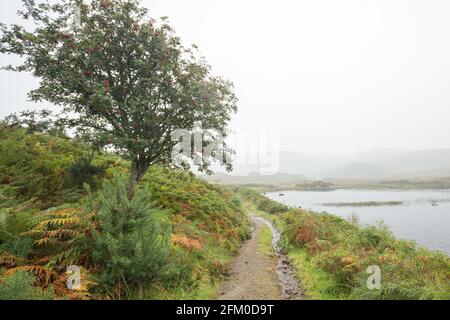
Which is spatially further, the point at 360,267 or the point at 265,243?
the point at 265,243

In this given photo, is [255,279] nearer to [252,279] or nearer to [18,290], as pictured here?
[252,279]

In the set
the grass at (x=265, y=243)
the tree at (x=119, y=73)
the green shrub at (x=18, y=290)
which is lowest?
the grass at (x=265, y=243)

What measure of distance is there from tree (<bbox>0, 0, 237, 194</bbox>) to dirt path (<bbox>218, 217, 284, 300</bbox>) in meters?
5.47

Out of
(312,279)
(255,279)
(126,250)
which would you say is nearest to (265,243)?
(312,279)

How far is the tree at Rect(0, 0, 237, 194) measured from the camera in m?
10.1

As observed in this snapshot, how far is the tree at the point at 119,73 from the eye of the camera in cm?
1013

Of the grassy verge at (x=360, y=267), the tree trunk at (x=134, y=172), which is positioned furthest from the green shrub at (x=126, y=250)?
the grassy verge at (x=360, y=267)

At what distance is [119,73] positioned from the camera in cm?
1130

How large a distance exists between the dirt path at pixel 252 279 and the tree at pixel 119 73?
547cm

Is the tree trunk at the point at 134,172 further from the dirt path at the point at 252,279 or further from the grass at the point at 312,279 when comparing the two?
the grass at the point at 312,279

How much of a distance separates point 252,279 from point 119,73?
30.0ft

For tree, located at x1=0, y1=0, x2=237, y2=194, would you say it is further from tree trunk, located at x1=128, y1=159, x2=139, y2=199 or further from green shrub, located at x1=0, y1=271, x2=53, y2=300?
green shrub, located at x1=0, y1=271, x2=53, y2=300

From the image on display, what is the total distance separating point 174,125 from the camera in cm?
1193
